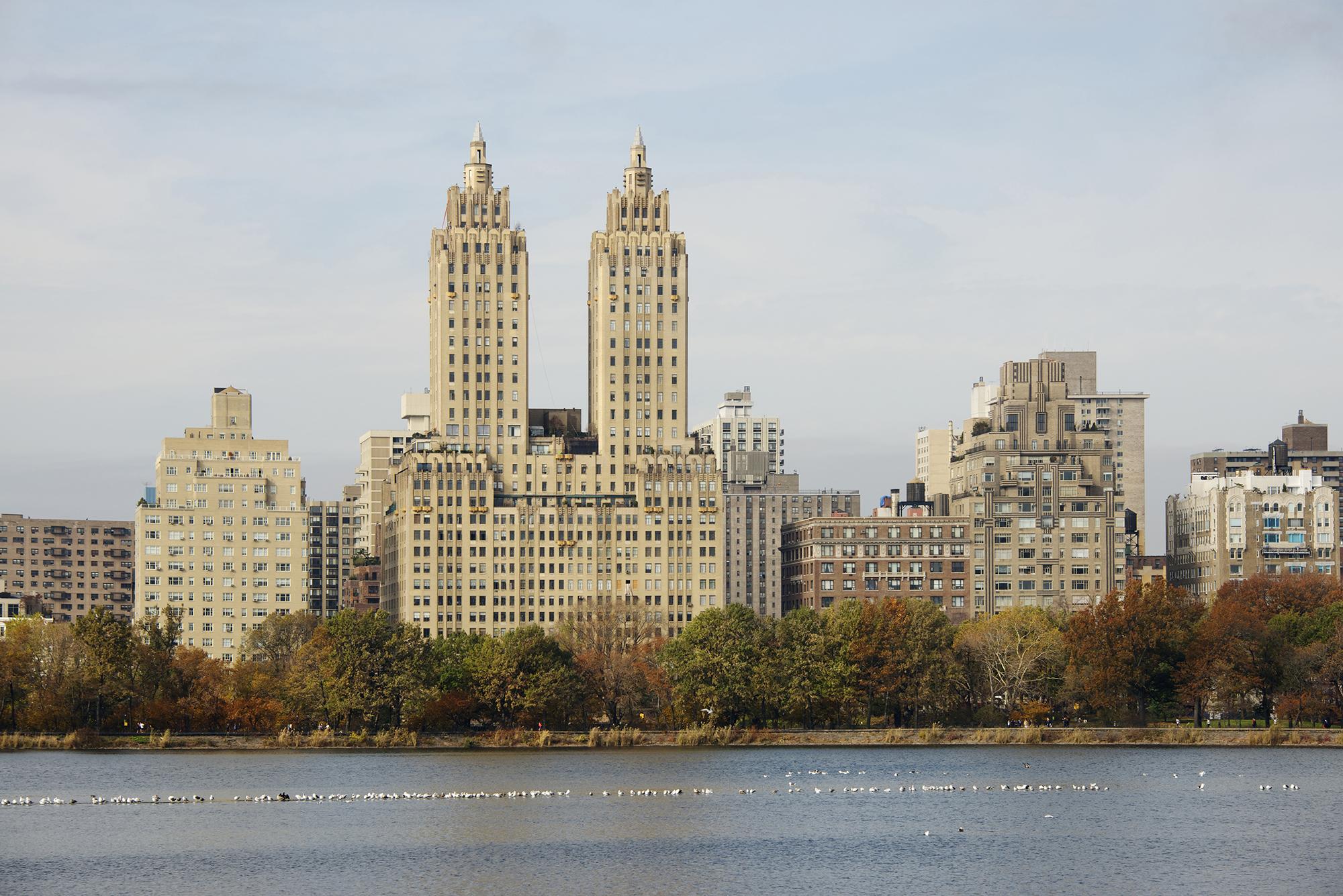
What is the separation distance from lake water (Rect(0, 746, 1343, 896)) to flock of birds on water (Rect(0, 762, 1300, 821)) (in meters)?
1.01

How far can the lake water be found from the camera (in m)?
108

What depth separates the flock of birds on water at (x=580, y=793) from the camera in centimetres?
14525

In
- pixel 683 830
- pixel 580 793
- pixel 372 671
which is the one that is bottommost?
pixel 683 830

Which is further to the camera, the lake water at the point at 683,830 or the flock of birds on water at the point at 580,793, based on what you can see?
the flock of birds on water at the point at 580,793

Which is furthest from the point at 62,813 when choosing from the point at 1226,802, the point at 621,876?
the point at 1226,802

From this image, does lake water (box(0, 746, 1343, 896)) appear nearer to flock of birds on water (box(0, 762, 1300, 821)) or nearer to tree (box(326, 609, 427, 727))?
flock of birds on water (box(0, 762, 1300, 821))

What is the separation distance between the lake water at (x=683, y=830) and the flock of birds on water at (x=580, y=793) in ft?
3.32

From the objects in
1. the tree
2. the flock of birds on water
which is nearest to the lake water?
the flock of birds on water

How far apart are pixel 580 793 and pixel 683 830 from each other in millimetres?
23417

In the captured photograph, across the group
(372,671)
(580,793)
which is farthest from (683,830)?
(372,671)

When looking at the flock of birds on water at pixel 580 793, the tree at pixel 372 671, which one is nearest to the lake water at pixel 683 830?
the flock of birds on water at pixel 580 793

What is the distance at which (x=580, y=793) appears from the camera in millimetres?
151125

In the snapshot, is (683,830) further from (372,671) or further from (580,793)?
(372,671)

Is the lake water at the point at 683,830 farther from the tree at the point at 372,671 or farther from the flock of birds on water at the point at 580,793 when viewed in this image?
the tree at the point at 372,671
